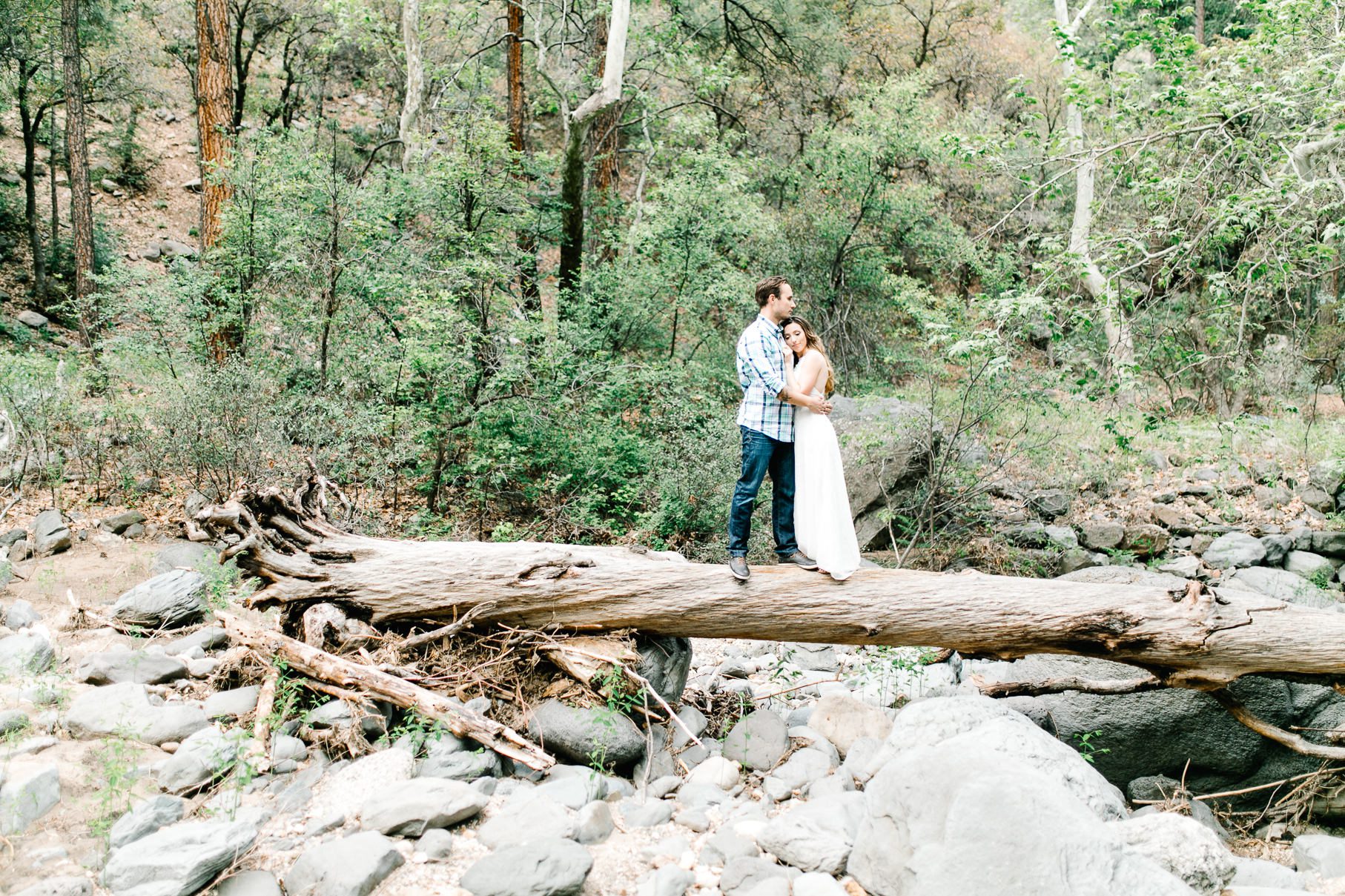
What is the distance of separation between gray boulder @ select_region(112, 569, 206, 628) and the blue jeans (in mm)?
4285

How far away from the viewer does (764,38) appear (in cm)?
1675

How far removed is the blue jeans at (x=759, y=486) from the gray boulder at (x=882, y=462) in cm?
464

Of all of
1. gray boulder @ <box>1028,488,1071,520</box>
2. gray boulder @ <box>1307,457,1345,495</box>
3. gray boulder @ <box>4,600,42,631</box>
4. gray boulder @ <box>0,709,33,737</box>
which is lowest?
gray boulder @ <box>0,709,33,737</box>

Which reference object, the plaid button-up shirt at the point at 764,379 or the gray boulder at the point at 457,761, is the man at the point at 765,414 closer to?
the plaid button-up shirt at the point at 764,379

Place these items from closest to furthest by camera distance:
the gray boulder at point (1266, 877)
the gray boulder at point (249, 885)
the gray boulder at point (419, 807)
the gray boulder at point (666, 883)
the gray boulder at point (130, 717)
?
the gray boulder at point (249, 885)
the gray boulder at point (666, 883)
the gray boulder at point (419, 807)
the gray boulder at point (1266, 877)
the gray boulder at point (130, 717)

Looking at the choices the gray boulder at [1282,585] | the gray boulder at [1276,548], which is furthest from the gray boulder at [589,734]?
the gray boulder at [1276,548]

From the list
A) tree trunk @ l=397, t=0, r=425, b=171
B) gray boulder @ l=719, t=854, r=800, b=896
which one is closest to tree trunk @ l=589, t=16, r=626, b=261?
tree trunk @ l=397, t=0, r=425, b=171

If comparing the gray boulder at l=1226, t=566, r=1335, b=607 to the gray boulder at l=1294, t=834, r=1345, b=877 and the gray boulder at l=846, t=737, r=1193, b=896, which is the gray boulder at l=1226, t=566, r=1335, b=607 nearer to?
the gray boulder at l=1294, t=834, r=1345, b=877

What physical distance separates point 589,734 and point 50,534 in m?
6.65

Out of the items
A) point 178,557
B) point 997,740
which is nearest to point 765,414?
point 997,740

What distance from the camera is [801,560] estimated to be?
558cm

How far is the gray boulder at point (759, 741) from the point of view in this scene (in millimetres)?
5016

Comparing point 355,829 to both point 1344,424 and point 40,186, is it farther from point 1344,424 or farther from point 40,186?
point 40,186

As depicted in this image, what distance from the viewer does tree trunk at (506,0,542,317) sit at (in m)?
11.5
